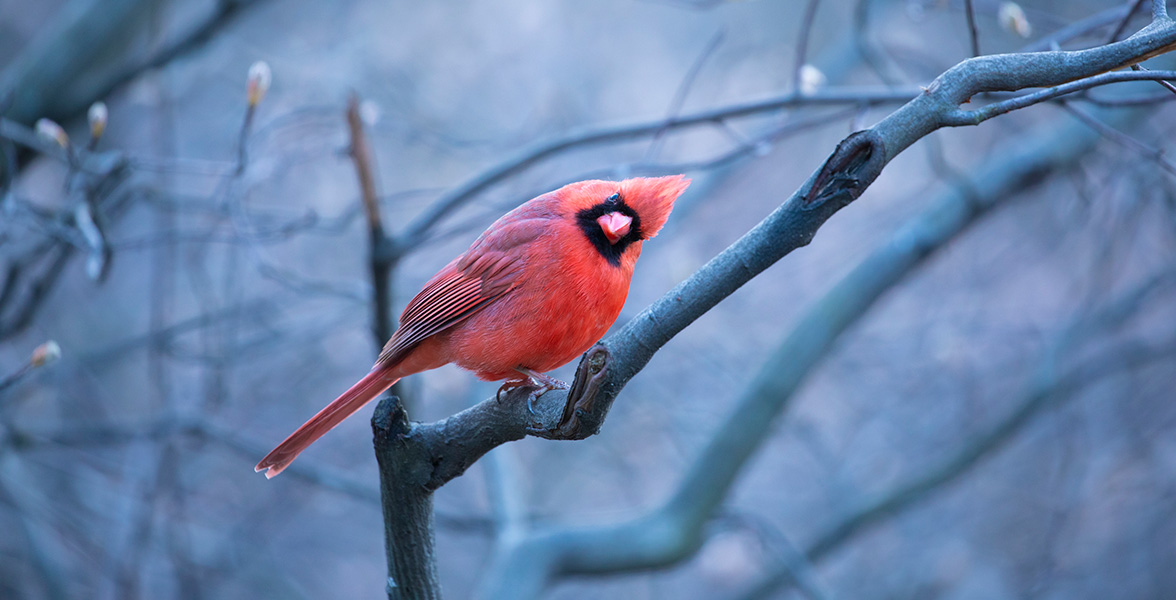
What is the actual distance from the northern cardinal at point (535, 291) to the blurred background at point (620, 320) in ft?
3.16

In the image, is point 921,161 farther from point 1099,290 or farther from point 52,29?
point 52,29

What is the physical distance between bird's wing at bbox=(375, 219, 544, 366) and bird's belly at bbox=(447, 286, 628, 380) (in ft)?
0.14

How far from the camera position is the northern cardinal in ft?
6.24

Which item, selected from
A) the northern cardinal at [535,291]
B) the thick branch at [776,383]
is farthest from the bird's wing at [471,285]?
the thick branch at [776,383]

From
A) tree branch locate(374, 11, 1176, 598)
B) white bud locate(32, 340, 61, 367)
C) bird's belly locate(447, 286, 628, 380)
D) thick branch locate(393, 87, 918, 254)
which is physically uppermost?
thick branch locate(393, 87, 918, 254)

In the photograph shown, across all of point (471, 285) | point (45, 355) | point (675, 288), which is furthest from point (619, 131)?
point (45, 355)

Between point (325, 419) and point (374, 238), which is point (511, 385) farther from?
point (374, 238)

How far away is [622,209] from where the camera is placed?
1.92 m

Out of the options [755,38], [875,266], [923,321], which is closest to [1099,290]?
[923,321]

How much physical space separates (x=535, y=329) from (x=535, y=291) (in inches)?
3.3

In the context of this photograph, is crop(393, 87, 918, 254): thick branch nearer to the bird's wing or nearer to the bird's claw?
the bird's wing

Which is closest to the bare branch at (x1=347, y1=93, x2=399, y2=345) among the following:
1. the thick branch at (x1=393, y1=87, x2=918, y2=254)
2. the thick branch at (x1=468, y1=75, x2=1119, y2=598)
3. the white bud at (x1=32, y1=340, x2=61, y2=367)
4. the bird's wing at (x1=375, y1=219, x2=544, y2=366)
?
the thick branch at (x1=393, y1=87, x2=918, y2=254)

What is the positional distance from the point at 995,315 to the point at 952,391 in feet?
2.46

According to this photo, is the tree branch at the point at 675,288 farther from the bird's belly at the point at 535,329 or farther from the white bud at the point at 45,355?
the white bud at the point at 45,355
